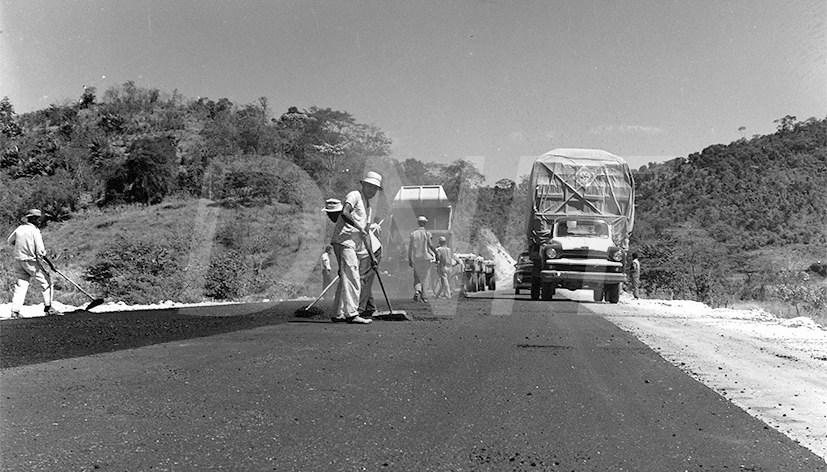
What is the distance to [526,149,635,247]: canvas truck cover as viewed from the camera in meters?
22.5

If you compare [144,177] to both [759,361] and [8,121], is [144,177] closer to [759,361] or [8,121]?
[8,121]

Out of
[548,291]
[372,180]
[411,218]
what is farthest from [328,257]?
[411,218]

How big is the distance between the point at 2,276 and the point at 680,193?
48.8 m

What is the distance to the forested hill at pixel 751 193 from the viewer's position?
45.6 metres

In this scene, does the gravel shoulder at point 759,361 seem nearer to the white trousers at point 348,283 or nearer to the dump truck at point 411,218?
A: the white trousers at point 348,283

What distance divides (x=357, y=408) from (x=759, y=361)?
19.0ft

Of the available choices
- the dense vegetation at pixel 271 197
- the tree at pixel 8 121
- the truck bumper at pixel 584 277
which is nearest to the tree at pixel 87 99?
the dense vegetation at pixel 271 197

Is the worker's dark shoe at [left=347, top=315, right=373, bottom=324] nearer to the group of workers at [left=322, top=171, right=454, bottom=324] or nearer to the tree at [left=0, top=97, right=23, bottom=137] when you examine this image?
the group of workers at [left=322, top=171, right=454, bottom=324]

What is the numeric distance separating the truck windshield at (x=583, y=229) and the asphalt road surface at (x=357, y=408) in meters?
12.5

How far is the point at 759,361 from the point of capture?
30.3 ft

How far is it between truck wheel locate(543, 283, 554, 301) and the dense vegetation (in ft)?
22.3

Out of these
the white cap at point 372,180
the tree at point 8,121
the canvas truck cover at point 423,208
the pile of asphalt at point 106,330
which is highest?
the tree at point 8,121

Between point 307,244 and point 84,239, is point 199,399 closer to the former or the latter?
point 307,244

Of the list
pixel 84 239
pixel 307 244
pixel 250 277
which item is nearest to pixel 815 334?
pixel 250 277
